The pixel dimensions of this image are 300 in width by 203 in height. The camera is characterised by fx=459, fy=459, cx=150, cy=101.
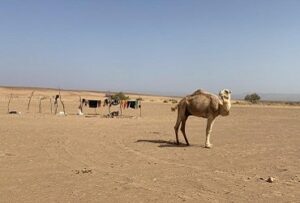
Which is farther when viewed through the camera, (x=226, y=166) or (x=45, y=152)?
(x=45, y=152)

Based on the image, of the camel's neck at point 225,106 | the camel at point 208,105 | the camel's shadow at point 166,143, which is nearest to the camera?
the camel's neck at point 225,106

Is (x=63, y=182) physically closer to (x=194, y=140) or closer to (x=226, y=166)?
(x=226, y=166)

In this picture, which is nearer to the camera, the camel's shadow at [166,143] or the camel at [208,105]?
the camel at [208,105]

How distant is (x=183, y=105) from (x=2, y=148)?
649cm

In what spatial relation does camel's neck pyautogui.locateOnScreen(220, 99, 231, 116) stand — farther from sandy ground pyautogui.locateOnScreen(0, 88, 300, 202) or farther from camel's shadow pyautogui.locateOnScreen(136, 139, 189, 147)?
camel's shadow pyautogui.locateOnScreen(136, 139, 189, 147)

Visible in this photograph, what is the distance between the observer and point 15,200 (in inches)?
328

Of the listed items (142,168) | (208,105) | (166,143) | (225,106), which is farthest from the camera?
(166,143)

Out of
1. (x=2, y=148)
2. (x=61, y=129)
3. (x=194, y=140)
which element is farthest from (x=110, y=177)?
(x=61, y=129)

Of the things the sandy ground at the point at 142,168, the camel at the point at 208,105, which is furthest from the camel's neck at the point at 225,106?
the sandy ground at the point at 142,168

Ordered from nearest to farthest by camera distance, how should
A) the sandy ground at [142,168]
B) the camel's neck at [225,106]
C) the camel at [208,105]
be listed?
the sandy ground at [142,168] < the camel's neck at [225,106] < the camel at [208,105]

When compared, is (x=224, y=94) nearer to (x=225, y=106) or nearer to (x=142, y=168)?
(x=225, y=106)

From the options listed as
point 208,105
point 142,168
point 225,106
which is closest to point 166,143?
point 208,105

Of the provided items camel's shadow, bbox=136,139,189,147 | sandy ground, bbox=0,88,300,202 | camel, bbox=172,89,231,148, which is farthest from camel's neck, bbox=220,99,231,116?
camel's shadow, bbox=136,139,189,147

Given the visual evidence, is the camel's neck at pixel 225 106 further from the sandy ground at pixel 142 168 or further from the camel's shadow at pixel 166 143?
the camel's shadow at pixel 166 143
